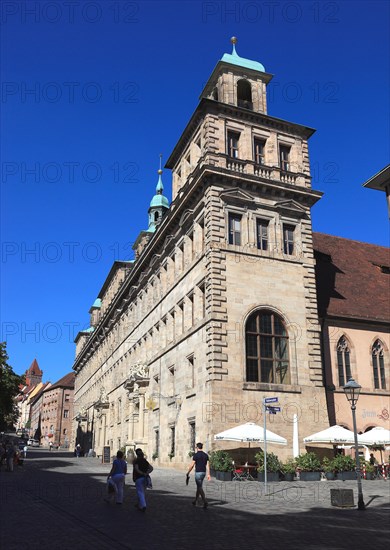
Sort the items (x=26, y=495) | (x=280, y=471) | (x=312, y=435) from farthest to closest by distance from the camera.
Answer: (x=312, y=435) < (x=280, y=471) < (x=26, y=495)

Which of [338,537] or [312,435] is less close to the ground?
[312,435]

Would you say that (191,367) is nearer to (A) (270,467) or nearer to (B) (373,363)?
(A) (270,467)

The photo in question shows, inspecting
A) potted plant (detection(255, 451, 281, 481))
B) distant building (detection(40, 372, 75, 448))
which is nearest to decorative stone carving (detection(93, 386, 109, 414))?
potted plant (detection(255, 451, 281, 481))

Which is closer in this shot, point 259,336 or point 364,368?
point 259,336

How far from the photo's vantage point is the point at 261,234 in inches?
1240

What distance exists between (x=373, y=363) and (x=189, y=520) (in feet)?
81.8

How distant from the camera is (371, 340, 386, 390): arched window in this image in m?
34.3

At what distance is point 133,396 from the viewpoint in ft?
Answer: 139

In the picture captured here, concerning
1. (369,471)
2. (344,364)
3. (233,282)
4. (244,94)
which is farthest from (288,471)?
(244,94)

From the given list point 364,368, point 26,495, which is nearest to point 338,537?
point 26,495

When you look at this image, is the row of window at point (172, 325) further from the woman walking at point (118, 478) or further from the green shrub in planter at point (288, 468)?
the woman walking at point (118, 478)

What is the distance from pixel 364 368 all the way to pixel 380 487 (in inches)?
499

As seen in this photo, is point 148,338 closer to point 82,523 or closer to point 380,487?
point 380,487

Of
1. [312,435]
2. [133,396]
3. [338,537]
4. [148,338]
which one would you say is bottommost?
[338,537]
